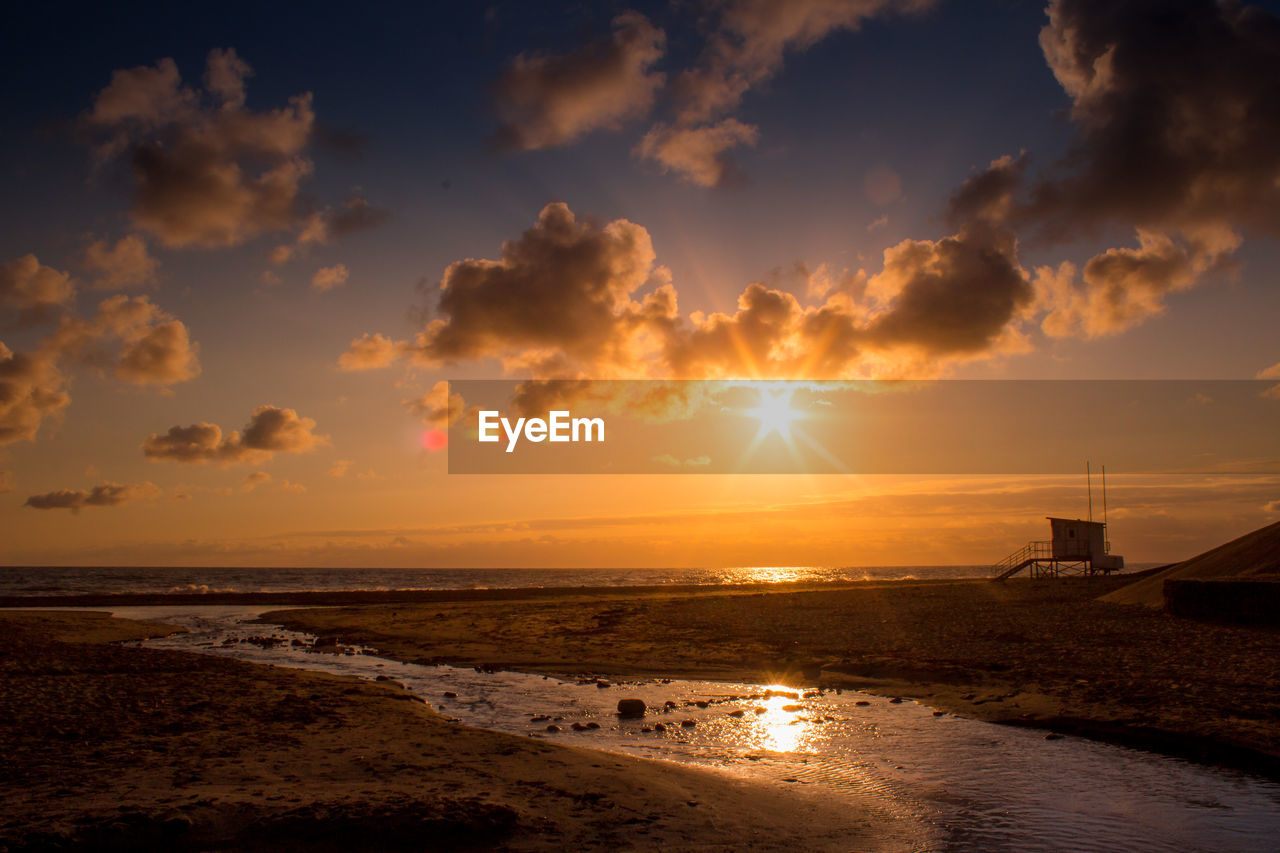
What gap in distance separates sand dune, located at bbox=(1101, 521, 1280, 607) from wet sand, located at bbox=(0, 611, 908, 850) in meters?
26.2

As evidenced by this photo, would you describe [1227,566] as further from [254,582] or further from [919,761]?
[254,582]

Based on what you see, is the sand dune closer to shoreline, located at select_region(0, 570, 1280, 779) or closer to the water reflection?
shoreline, located at select_region(0, 570, 1280, 779)

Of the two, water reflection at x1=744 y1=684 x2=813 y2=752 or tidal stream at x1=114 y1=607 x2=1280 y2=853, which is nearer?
tidal stream at x1=114 y1=607 x2=1280 y2=853

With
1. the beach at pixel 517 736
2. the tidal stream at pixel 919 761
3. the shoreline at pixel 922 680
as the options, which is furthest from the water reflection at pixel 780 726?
the shoreline at pixel 922 680

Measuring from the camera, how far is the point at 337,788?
923 centimetres

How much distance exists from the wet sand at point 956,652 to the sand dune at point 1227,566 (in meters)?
1.44

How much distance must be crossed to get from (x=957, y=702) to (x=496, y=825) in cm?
1149

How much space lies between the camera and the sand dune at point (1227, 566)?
1134 inches

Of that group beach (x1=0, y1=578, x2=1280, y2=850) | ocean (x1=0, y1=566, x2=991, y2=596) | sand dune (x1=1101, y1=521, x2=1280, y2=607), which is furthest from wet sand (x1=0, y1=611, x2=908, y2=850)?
ocean (x1=0, y1=566, x2=991, y2=596)

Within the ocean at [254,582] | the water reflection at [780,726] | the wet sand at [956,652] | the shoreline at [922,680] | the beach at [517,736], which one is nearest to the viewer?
the beach at [517,736]

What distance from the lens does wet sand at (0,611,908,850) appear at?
783cm

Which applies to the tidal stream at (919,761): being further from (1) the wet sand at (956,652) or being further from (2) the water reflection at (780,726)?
(1) the wet sand at (956,652)

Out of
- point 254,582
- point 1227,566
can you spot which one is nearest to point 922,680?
point 1227,566

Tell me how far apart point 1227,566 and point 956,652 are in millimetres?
17461
